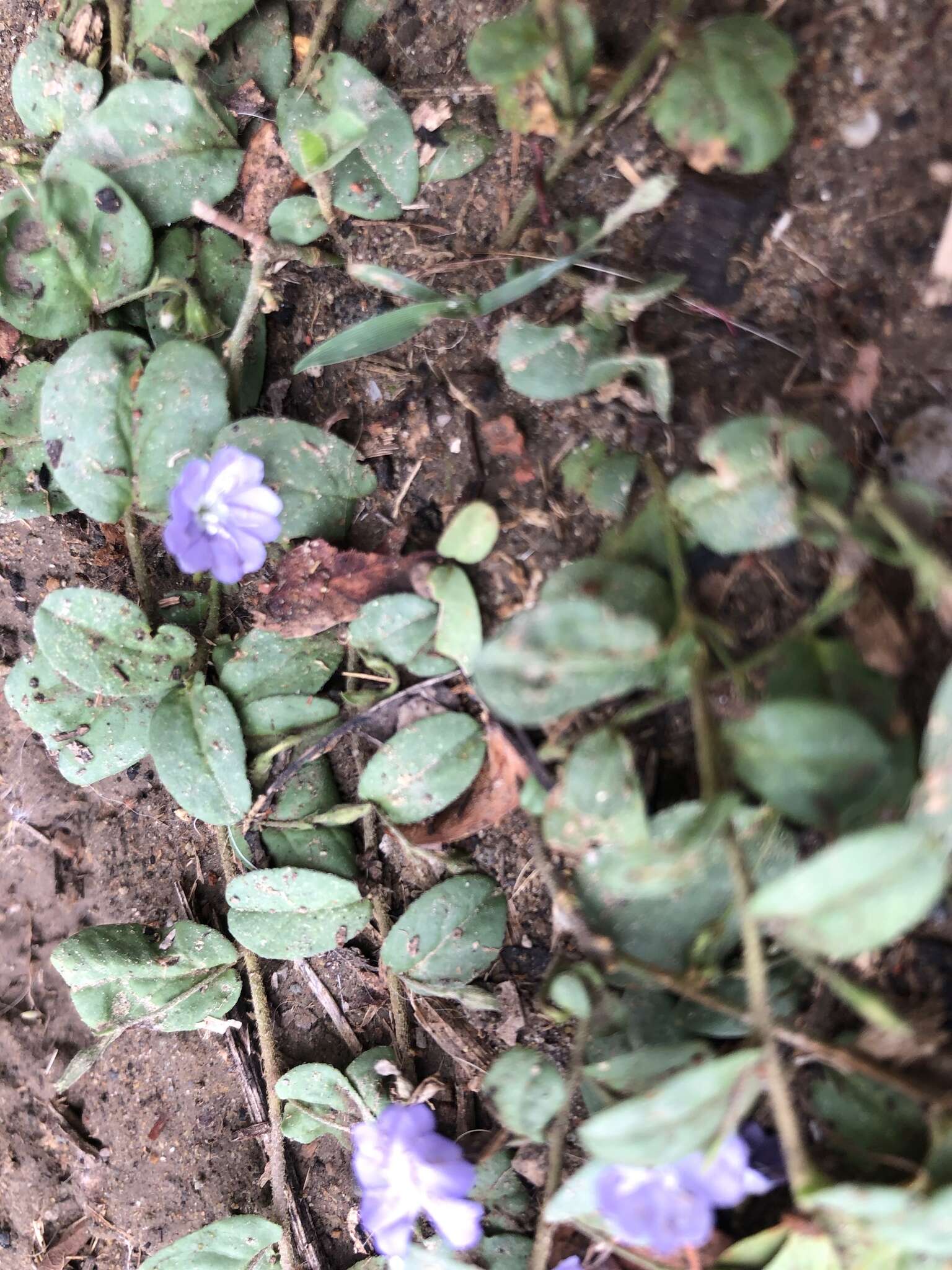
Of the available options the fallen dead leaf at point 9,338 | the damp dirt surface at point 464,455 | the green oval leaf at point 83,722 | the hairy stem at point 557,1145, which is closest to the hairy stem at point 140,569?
the damp dirt surface at point 464,455

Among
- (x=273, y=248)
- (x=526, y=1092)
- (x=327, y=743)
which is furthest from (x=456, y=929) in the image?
(x=273, y=248)

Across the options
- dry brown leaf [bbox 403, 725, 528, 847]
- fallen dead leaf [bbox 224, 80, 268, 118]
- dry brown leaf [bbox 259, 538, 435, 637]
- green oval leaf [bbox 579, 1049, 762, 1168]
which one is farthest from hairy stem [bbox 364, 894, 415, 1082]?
fallen dead leaf [bbox 224, 80, 268, 118]

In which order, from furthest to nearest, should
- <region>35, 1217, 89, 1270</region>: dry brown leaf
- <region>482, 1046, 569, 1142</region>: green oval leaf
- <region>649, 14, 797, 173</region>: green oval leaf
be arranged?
<region>35, 1217, 89, 1270</region>: dry brown leaf → <region>482, 1046, 569, 1142</region>: green oval leaf → <region>649, 14, 797, 173</region>: green oval leaf

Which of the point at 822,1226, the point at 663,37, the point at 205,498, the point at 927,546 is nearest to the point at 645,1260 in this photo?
the point at 822,1226

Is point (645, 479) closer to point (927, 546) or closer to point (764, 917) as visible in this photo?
point (927, 546)

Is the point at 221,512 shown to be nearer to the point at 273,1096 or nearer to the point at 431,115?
the point at 431,115

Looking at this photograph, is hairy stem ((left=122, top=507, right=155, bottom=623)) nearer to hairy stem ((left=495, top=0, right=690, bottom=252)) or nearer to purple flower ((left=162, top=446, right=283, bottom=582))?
purple flower ((left=162, top=446, right=283, bottom=582))

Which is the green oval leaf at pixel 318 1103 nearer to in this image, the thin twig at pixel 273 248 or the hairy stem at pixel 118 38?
the thin twig at pixel 273 248
